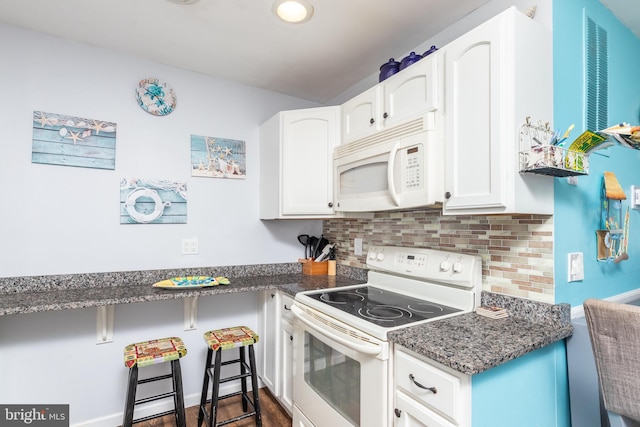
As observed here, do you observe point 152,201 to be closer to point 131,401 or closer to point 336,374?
point 131,401

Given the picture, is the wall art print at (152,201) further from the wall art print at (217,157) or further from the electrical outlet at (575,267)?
the electrical outlet at (575,267)

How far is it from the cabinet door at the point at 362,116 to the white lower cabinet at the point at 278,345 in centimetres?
109

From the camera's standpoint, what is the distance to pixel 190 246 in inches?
90.2

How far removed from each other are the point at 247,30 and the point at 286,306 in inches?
Answer: 64.2

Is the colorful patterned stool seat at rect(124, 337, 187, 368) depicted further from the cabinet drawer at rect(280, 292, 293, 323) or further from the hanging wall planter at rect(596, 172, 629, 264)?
the hanging wall planter at rect(596, 172, 629, 264)

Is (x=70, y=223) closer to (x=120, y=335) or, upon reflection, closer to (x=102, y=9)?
(x=120, y=335)

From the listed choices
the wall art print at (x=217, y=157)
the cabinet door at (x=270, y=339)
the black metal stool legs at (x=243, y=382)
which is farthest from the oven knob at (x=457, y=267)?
the wall art print at (x=217, y=157)

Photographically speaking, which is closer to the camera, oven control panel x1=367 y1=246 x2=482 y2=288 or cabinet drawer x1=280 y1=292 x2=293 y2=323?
oven control panel x1=367 y1=246 x2=482 y2=288

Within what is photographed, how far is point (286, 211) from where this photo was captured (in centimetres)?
225

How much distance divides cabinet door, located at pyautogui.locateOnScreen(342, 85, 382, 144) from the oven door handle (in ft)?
3.50

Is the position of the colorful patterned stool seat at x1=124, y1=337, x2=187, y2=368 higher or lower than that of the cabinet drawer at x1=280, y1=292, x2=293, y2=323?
lower

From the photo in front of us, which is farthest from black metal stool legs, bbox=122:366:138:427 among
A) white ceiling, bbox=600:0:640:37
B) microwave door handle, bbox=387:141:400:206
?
white ceiling, bbox=600:0:640:37

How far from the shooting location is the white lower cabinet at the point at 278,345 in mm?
2043

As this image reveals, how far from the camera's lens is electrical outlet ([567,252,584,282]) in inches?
54.9
